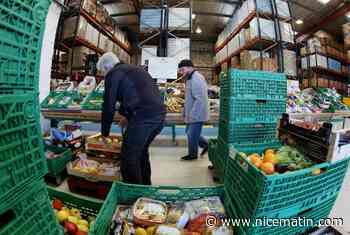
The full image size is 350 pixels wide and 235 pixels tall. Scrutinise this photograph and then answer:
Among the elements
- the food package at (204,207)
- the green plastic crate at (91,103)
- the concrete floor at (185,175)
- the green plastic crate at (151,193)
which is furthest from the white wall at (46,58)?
the food package at (204,207)

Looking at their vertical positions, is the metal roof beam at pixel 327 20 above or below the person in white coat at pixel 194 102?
above

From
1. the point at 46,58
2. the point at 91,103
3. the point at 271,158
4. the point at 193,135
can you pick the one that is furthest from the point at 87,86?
the point at 271,158

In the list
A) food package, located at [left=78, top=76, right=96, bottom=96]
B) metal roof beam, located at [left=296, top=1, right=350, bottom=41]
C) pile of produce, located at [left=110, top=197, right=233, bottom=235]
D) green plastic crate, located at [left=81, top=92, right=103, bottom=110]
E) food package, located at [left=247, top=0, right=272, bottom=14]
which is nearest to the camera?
pile of produce, located at [left=110, top=197, right=233, bottom=235]

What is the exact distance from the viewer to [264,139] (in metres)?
2.29

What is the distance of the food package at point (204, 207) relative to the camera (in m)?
1.26

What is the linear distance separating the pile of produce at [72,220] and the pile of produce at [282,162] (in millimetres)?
972

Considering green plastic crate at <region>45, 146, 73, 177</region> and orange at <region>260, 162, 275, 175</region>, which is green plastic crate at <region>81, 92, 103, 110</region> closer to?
green plastic crate at <region>45, 146, 73, 177</region>

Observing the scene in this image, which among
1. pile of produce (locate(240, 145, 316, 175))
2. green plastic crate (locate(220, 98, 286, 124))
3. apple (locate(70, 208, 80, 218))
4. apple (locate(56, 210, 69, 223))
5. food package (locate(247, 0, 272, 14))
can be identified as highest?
food package (locate(247, 0, 272, 14))

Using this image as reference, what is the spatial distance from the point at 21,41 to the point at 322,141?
Answer: 1.46 meters

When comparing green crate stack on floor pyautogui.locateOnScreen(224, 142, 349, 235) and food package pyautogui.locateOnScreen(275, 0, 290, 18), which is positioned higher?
food package pyautogui.locateOnScreen(275, 0, 290, 18)

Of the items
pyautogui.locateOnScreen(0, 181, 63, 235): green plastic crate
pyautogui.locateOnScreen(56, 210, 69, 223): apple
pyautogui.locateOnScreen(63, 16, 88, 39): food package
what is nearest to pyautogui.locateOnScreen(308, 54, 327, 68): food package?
pyautogui.locateOnScreen(63, 16, 88, 39): food package

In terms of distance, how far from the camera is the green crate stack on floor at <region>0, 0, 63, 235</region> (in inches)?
24.6

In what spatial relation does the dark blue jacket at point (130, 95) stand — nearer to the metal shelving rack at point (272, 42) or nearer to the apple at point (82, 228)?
the apple at point (82, 228)

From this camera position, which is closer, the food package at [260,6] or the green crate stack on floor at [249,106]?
the green crate stack on floor at [249,106]
